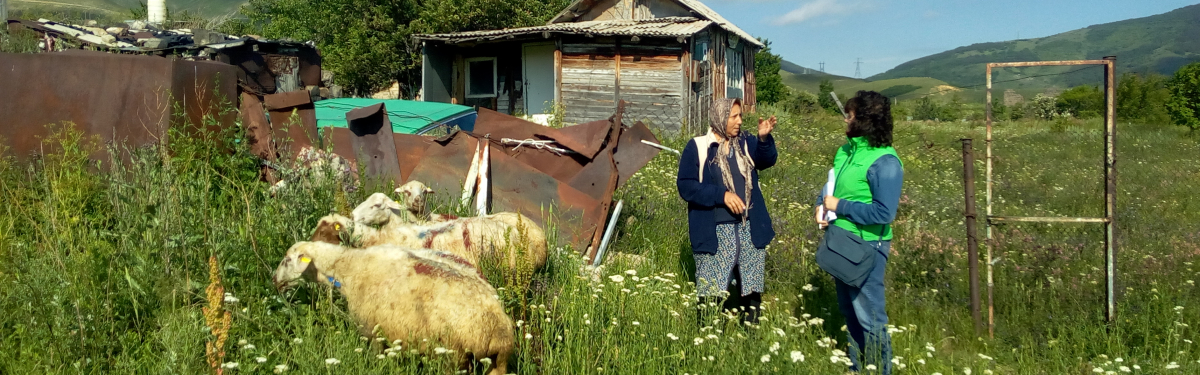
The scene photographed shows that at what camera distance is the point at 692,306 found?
13.7 feet

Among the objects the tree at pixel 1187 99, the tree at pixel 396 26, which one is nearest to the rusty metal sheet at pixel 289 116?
the tree at pixel 396 26

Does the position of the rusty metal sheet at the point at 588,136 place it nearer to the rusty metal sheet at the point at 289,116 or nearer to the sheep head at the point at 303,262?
the rusty metal sheet at the point at 289,116

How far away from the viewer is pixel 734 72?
22.5 meters

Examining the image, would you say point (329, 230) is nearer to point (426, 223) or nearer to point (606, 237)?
point (426, 223)

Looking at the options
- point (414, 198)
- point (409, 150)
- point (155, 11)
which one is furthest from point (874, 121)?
point (155, 11)

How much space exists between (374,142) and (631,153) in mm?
1965

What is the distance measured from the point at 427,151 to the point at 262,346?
2585 millimetres

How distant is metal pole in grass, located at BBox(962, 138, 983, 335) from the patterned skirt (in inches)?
48.6

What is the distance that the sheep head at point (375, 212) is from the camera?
4.28m

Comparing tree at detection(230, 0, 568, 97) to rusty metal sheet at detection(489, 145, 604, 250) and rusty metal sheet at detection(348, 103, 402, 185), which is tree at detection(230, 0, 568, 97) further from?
rusty metal sheet at detection(489, 145, 604, 250)

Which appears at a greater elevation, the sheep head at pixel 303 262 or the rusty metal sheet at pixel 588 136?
the rusty metal sheet at pixel 588 136

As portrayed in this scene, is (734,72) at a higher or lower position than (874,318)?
higher

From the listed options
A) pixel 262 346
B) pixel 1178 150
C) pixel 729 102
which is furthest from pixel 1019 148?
pixel 262 346

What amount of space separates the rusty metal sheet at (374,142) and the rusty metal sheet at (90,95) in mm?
1031
